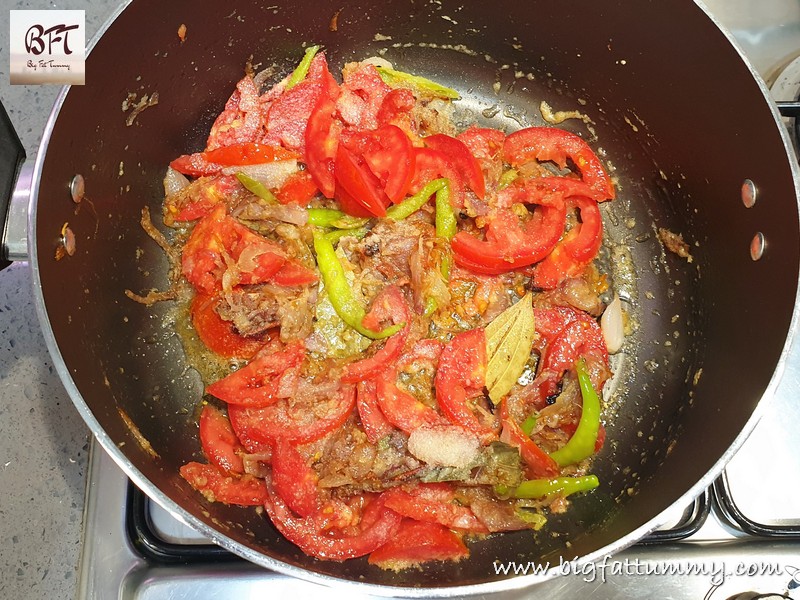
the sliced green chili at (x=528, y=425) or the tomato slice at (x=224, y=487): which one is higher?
the sliced green chili at (x=528, y=425)

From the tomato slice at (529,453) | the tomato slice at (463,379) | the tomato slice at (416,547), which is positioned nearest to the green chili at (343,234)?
the tomato slice at (463,379)

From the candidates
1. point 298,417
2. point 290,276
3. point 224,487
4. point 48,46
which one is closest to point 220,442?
point 224,487

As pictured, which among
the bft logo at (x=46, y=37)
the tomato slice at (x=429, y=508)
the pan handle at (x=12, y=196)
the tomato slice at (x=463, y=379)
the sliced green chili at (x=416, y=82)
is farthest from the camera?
the sliced green chili at (x=416, y=82)

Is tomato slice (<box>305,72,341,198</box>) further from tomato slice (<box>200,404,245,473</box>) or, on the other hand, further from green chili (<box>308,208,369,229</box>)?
tomato slice (<box>200,404,245,473</box>)

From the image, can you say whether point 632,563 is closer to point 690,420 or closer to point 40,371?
point 690,420

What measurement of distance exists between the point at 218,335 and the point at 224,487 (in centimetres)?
43

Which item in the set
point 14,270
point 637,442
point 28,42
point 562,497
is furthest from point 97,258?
point 637,442

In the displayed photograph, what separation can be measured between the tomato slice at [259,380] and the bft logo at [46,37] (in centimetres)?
102

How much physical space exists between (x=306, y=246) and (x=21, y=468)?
1013 mm

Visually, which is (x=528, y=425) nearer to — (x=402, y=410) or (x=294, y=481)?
(x=402, y=410)

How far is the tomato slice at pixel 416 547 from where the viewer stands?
1.46 m

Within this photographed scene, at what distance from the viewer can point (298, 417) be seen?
5.09 ft

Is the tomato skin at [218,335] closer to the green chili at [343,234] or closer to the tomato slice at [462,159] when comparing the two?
the green chili at [343,234]

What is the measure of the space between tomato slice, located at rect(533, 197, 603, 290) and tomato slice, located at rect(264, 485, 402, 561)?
811 mm
